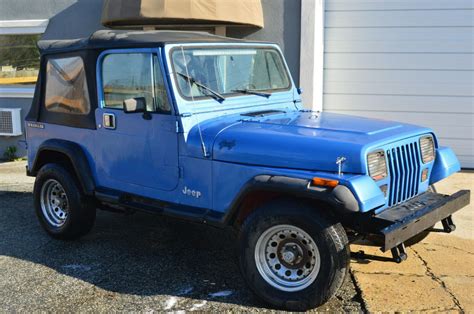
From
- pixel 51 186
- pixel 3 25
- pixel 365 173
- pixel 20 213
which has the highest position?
pixel 3 25

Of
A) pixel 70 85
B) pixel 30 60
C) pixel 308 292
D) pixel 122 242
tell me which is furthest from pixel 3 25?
pixel 308 292

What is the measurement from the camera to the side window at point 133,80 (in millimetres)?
4582

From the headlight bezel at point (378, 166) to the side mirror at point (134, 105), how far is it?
187cm

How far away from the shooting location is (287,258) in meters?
3.96

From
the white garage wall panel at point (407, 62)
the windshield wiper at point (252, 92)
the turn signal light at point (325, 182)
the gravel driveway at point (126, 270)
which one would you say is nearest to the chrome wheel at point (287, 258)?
the gravel driveway at point (126, 270)

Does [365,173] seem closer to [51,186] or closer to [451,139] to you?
[51,186]

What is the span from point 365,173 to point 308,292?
90 cm

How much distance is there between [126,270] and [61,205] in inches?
50.3

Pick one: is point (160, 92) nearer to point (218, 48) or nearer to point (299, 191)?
point (218, 48)

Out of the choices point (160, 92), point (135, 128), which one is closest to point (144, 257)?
point (135, 128)

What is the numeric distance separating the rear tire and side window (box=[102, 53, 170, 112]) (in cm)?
90

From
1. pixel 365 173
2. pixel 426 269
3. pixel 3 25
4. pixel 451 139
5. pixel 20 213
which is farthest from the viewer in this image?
pixel 3 25

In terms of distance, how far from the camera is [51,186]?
565 cm

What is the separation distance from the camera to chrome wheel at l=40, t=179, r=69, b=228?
558 cm
